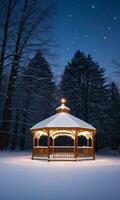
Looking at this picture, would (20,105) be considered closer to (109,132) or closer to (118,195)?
(109,132)

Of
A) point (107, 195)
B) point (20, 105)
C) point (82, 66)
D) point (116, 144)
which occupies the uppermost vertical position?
point (82, 66)

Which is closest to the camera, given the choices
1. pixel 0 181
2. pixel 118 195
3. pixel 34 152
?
pixel 118 195

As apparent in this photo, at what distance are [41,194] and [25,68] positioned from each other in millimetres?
A: 21597

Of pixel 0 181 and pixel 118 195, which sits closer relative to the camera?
pixel 118 195

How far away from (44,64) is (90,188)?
122 ft

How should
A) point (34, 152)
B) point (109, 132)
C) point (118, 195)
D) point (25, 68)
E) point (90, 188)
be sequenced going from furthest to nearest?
point (109, 132) → point (25, 68) → point (34, 152) → point (90, 188) → point (118, 195)

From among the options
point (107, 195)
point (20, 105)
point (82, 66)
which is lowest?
point (107, 195)

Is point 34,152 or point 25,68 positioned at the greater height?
point 25,68

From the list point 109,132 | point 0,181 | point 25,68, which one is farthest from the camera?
point 109,132

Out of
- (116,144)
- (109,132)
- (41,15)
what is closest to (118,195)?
(41,15)

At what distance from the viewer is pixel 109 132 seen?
162 ft

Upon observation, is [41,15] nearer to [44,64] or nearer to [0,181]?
[44,64]

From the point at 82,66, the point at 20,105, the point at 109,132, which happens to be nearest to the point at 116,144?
the point at 109,132

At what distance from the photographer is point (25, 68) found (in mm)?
29469
